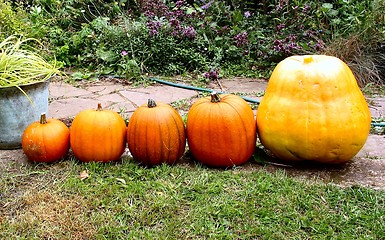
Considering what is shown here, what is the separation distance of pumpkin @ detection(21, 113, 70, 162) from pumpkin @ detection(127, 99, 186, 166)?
388 mm

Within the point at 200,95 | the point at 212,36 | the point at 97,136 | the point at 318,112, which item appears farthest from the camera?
the point at 212,36

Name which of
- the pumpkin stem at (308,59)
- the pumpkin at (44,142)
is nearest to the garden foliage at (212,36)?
the pumpkin at (44,142)

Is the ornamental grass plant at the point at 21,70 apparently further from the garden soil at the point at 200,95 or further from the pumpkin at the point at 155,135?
the pumpkin at the point at 155,135

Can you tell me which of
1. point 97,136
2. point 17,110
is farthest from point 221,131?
point 17,110

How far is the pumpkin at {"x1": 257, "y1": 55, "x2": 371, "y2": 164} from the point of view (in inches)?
90.0

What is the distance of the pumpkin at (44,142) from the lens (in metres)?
2.43

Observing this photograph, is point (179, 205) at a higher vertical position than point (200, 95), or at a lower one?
lower

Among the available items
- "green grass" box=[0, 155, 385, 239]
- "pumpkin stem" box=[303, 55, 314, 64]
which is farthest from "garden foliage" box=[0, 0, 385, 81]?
"green grass" box=[0, 155, 385, 239]

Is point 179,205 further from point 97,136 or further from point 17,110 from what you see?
point 17,110

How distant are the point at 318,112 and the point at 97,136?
3.80 ft

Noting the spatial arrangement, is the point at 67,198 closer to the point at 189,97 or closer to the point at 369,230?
the point at 369,230

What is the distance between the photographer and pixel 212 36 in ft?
17.4

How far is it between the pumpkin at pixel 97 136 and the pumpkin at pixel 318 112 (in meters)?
0.84

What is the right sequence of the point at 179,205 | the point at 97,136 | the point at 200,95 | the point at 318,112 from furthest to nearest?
the point at 200,95
the point at 97,136
the point at 318,112
the point at 179,205
